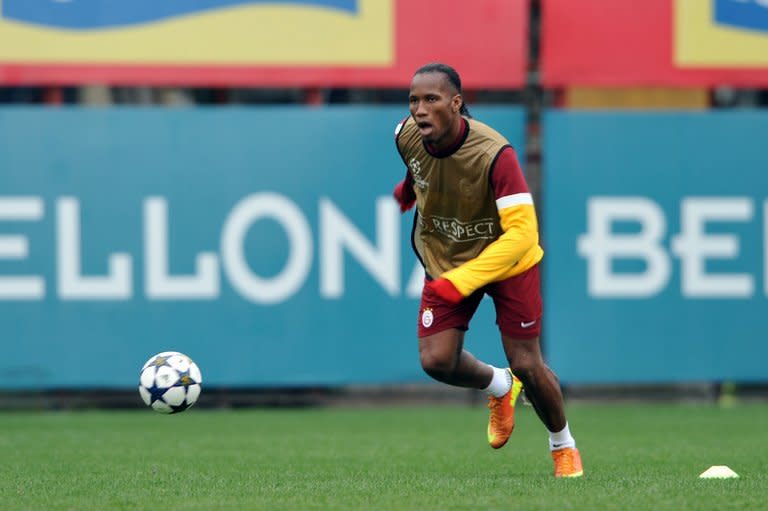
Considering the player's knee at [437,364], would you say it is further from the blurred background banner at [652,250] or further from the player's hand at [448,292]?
the blurred background banner at [652,250]

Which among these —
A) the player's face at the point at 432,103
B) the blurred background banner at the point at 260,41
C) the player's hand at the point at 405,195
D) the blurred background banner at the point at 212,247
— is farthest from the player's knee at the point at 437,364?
the blurred background banner at the point at 260,41

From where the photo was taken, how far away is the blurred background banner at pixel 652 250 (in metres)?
12.7

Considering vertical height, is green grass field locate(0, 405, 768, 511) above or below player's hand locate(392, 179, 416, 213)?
below

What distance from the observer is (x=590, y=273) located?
12.7 m

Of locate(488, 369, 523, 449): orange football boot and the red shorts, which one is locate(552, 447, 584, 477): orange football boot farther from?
the red shorts

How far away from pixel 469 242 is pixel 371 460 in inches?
75.0

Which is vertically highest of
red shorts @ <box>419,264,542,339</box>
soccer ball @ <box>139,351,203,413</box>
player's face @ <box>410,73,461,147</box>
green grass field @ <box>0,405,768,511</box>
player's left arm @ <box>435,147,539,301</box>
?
player's face @ <box>410,73,461,147</box>

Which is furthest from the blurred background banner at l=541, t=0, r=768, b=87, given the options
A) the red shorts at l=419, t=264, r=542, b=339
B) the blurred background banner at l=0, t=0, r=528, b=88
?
the red shorts at l=419, t=264, r=542, b=339

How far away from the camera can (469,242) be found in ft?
23.6

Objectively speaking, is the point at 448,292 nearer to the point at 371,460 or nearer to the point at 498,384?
the point at 498,384

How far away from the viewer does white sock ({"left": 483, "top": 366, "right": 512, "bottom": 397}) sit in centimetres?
751

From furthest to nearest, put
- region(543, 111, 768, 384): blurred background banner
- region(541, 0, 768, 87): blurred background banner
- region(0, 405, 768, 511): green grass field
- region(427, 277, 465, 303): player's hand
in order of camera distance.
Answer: region(541, 0, 768, 87): blurred background banner
region(543, 111, 768, 384): blurred background banner
region(427, 277, 465, 303): player's hand
region(0, 405, 768, 511): green grass field

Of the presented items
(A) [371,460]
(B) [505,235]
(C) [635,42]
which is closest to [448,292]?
(B) [505,235]

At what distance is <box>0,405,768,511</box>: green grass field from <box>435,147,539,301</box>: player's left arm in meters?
1.05
